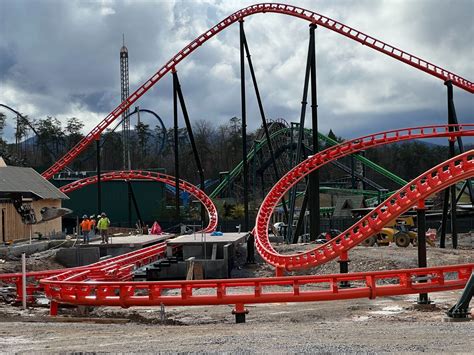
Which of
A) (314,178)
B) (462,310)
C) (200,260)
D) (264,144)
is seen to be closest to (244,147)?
(314,178)

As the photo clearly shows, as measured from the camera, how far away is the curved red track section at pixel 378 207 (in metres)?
15.5

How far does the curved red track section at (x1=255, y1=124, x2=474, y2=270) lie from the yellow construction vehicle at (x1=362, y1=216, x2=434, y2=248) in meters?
4.12

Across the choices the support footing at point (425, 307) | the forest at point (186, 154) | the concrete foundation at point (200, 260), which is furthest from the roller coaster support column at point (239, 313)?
the forest at point (186, 154)

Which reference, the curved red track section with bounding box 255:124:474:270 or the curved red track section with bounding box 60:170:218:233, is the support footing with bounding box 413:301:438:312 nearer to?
the curved red track section with bounding box 255:124:474:270

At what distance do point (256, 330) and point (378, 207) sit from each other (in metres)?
8.14

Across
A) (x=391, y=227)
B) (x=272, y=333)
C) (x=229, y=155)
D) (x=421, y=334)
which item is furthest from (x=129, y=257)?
(x=229, y=155)

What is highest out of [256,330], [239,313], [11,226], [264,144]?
[264,144]

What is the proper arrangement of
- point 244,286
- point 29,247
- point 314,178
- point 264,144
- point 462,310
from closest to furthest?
point 462,310, point 244,286, point 29,247, point 314,178, point 264,144

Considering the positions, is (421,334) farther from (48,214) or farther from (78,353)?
(48,214)

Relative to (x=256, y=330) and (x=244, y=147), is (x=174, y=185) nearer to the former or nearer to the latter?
(x=244, y=147)

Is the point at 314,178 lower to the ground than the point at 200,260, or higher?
higher

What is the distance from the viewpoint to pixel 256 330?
30.9 ft

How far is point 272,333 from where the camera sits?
29.0 ft

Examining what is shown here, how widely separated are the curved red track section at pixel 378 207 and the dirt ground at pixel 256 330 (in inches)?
91.5
